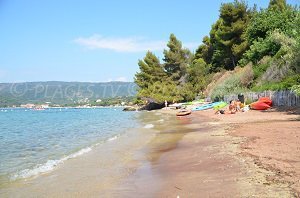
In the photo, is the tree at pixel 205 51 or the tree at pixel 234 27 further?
the tree at pixel 205 51

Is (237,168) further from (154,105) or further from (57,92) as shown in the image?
(57,92)

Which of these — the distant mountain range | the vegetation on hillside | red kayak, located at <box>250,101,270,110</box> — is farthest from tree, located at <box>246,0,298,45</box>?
the distant mountain range

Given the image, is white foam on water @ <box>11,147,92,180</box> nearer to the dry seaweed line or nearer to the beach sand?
the beach sand

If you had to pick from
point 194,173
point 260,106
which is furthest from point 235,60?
point 194,173

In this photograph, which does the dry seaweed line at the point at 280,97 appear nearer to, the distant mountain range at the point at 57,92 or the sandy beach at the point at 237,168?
the sandy beach at the point at 237,168

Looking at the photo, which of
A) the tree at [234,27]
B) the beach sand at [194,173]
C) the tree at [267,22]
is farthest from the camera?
the tree at [234,27]

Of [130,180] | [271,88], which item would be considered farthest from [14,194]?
[271,88]

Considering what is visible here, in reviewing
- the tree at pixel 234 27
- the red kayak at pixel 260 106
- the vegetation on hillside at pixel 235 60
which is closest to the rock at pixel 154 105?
the vegetation on hillside at pixel 235 60

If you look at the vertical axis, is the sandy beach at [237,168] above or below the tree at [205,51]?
below

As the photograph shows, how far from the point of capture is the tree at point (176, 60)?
69250 millimetres

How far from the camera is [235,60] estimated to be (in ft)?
171

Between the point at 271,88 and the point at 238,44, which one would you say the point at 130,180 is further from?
the point at 238,44

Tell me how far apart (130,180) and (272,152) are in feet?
11.5

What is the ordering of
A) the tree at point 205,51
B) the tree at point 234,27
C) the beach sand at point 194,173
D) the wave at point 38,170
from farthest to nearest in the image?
1. the tree at point 205,51
2. the tree at point 234,27
3. the wave at point 38,170
4. the beach sand at point 194,173
